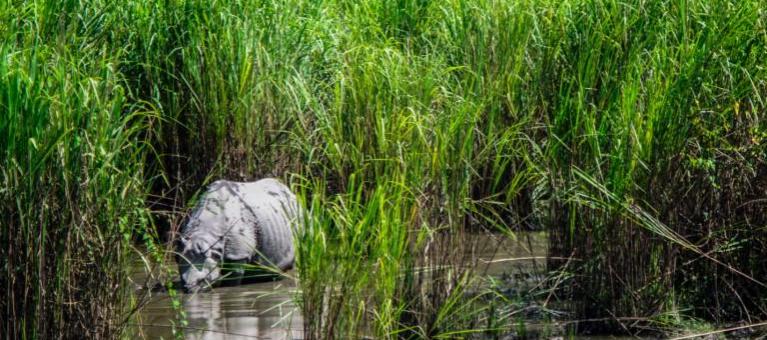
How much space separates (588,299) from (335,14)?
4.43 meters

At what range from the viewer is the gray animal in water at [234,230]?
824 cm

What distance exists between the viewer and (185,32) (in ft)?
30.7

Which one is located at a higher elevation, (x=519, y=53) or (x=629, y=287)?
(x=519, y=53)

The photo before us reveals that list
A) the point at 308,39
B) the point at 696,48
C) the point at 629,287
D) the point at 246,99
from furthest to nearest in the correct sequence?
the point at 308,39, the point at 246,99, the point at 696,48, the point at 629,287

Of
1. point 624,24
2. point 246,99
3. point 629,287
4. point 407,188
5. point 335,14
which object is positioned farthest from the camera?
point 335,14

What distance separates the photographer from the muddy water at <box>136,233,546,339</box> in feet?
22.6

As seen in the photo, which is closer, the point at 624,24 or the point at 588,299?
the point at 588,299

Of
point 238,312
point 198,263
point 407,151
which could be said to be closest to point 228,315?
point 238,312

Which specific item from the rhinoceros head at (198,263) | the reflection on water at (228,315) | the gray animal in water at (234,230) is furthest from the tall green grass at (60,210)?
the gray animal in water at (234,230)

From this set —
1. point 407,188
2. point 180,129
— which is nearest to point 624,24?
point 407,188

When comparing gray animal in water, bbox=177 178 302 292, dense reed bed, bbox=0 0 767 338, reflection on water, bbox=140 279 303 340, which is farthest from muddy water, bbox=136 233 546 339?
dense reed bed, bbox=0 0 767 338

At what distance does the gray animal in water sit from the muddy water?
0.16 meters

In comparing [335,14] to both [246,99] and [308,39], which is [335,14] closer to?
[308,39]

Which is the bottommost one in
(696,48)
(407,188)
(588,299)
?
Answer: (588,299)
